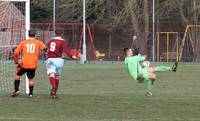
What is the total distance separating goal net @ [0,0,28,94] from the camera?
67.6 ft

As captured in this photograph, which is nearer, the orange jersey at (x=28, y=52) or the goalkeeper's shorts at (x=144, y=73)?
the orange jersey at (x=28, y=52)

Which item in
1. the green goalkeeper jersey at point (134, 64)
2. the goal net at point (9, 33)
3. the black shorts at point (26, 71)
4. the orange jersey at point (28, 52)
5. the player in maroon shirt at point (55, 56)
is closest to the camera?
the player in maroon shirt at point (55, 56)

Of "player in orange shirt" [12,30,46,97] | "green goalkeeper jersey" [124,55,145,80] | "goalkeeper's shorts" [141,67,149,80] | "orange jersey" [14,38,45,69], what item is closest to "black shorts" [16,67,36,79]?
"player in orange shirt" [12,30,46,97]

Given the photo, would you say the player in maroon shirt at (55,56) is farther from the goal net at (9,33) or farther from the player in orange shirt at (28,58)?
the goal net at (9,33)

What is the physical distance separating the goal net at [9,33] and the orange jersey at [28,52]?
1724 millimetres

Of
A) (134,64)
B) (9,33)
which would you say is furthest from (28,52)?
(9,33)

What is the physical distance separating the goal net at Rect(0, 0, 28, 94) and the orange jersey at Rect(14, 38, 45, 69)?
172cm

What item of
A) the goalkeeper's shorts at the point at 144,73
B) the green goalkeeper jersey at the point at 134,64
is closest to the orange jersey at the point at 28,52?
the green goalkeeper jersey at the point at 134,64

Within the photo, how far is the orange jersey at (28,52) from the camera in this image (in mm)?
17516

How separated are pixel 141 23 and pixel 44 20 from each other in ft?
37.8

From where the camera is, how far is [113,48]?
5956cm

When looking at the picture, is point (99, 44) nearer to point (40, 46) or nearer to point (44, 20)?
point (44, 20)

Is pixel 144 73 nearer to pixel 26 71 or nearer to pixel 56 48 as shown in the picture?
pixel 56 48

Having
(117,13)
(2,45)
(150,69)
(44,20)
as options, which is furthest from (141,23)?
(150,69)
